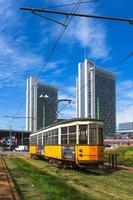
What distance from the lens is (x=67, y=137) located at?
26.5 meters

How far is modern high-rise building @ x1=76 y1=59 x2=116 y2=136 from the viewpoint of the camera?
122 feet

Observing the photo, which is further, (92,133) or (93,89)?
(93,89)

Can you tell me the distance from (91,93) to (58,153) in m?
12.7

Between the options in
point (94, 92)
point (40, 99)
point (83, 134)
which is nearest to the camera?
point (83, 134)

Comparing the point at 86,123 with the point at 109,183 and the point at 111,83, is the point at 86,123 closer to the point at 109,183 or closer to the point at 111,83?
the point at 109,183

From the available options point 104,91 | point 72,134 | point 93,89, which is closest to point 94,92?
point 104,91

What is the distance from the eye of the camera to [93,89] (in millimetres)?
38250

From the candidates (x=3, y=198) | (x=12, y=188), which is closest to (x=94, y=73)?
(x=12, y=188)

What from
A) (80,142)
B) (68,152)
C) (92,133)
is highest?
(92,133)

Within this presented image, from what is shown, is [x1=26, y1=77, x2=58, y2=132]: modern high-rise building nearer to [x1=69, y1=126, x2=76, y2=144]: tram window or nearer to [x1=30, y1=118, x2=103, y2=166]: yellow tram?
[x1=30, y1=118, x2=103, y2=166]: yellow tram

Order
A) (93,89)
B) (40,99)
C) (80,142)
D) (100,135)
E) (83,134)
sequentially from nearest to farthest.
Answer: (80,142)
(83,134)
(100,135)
(93,89)
(40,99)

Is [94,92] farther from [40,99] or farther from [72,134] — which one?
[40,99]

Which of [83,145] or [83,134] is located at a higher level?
[83,134]

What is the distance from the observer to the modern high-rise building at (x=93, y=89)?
37.3 m
